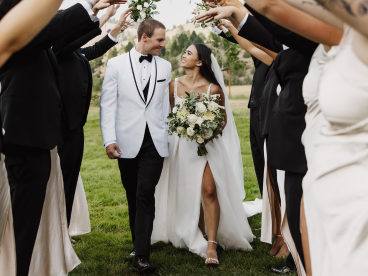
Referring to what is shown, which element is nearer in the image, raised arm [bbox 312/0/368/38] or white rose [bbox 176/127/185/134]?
raised arm [bbox 312/0/368/38]

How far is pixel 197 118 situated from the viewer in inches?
188

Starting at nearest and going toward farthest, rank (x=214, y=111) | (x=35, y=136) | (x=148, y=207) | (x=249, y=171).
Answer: (x=35, y=136)
(x=148, y=207)
(x=214, y=111)
(x=249, y=171)

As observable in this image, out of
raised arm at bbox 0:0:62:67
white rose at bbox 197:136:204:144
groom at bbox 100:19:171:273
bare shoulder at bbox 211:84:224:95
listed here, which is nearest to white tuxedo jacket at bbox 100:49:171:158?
groom at bbox 100:19:171:273

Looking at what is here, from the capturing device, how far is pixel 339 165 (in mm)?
1900

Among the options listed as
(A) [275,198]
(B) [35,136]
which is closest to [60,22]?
(B) [35,136]

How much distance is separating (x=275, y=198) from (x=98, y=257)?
7.42 feet

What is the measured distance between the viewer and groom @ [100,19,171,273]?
4.57 meters

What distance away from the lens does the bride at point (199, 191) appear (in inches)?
198

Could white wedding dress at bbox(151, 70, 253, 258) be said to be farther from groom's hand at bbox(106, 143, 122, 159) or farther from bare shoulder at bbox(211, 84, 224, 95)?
groom's hand at bbox(106, 143, 122, 159)

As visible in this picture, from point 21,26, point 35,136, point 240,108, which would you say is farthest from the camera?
point 240,108

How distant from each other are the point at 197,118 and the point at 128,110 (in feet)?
2.64

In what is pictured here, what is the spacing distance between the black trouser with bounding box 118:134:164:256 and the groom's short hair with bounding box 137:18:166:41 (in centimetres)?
123

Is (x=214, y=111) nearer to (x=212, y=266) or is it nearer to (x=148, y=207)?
(x=148, y=207)

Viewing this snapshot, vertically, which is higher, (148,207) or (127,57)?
(127,57)
